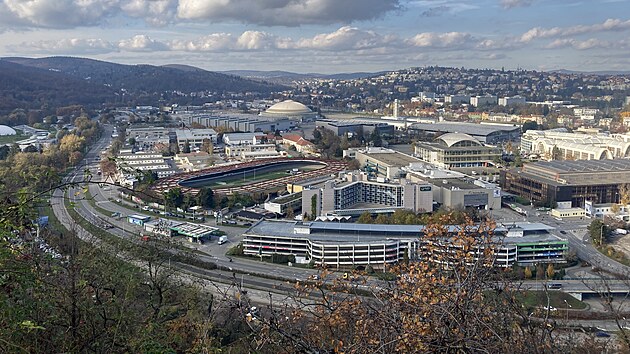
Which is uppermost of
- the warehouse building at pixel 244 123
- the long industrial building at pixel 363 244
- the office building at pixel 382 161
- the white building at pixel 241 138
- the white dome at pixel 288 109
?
the white dome at pixel 288 109

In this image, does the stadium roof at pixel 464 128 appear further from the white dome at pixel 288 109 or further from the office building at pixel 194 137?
the office building at pixel 194 137

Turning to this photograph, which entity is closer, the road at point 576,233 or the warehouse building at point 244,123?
the road at point 576,233

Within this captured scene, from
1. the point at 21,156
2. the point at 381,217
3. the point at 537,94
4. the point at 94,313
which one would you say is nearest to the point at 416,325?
the point at 94,313

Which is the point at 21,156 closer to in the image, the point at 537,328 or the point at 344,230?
the point at 344,230

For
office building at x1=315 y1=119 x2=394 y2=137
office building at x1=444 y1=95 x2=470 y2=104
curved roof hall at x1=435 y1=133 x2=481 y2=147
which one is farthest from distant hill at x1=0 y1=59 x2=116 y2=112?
office building at x1=444 y1=95 x2=470 y2=104

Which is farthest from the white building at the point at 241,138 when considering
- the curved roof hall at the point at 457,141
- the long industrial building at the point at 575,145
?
the long industrial building at the point at 575,145

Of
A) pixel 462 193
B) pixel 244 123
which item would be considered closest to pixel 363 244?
pixel 462 193
